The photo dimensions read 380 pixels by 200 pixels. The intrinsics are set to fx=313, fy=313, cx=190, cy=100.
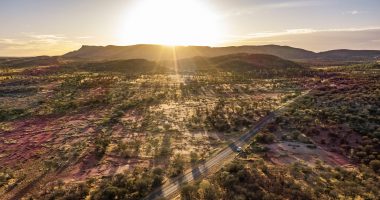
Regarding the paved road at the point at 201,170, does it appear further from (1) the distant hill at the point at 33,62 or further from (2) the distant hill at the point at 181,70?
(1) the distant hill at the point at 33,62

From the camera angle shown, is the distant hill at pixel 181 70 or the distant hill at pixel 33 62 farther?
the distant hill at pixel 33 62

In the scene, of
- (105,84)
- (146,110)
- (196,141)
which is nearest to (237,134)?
(196,141)

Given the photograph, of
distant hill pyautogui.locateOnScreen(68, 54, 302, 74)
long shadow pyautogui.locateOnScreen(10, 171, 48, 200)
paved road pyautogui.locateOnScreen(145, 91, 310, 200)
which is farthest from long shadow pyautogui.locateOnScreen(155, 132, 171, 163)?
distant hill pyautogui.locateOnScreen(68, 54, 302, 74)

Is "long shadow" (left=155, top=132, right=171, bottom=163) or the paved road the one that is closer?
the paved road

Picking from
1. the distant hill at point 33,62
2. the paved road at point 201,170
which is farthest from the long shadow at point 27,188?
the distant hill at point 33,62

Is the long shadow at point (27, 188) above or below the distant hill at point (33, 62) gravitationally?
below

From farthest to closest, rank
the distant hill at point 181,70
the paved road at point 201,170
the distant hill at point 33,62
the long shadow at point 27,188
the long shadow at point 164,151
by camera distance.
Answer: the distant hill at point 33,62, the distant hill at point 181,70, the long shadow at point 164,151, the long shadow at point 27,188, the paved road at point 201,170

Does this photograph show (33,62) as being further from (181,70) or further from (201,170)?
(201,170)

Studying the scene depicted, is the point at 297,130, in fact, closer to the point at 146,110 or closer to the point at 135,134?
the point at 135,134

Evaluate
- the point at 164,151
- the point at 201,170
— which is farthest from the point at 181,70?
the point at 201,170

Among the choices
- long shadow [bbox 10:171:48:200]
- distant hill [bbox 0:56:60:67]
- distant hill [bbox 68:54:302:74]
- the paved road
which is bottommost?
long shadow [bbox 10:171:48:200]

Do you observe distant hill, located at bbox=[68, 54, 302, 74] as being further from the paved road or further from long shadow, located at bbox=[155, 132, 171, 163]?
the paved road
